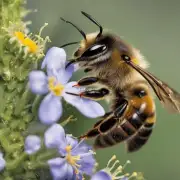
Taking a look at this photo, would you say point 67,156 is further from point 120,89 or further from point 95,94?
point 120,89

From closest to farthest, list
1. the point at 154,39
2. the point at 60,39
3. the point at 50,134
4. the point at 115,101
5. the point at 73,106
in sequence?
the point at 50,134 → the point at 73,106 → the point at 115,101 → the point at 60,39 → the point at 154,39

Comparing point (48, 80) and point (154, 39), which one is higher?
point (48, 80)

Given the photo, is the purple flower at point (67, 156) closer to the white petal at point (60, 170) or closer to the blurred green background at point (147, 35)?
the white petal at point (60, 170)

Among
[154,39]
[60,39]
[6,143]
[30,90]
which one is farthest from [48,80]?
[154,39]

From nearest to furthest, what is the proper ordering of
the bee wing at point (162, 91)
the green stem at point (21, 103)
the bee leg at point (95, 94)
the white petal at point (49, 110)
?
the white petal at point (49, 110), the green stem at point (21, 103), the bee leg at point (95, 94), the bee wing at point (162, 91)

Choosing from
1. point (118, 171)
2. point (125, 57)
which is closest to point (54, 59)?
point (125, 57)

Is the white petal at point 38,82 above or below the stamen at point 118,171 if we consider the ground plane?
above

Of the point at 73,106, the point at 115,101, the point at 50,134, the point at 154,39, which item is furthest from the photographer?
the point at 154,39

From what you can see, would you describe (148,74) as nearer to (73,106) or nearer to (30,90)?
(73,106)

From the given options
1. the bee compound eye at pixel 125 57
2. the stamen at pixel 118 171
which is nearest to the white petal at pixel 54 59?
the bee compound eye at pixel 125 57
